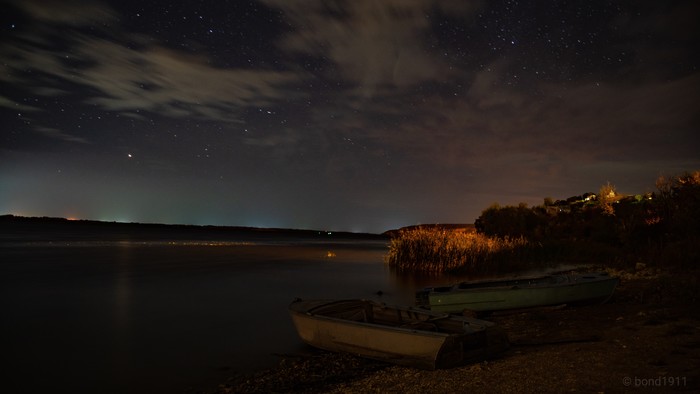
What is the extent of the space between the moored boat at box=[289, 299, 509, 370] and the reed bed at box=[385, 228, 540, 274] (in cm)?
1446

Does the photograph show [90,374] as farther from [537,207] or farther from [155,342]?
[537,207]

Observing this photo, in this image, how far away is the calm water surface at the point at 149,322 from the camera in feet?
29.6

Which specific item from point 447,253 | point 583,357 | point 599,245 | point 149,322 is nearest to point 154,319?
point 149,322

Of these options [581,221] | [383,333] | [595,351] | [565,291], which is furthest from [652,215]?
[383,333]

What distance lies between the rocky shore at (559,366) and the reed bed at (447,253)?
41.8 feet

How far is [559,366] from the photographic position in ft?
22.8

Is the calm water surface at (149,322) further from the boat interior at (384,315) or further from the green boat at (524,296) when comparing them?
the green boat at (524,296)

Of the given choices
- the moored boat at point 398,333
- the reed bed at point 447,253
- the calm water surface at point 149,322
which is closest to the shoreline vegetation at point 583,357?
the moored boat at point 398,333

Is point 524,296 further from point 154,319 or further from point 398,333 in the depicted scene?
point 154,319

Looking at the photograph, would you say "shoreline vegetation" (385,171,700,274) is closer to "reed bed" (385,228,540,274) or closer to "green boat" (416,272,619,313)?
"reed bed" (385,228,540,274)

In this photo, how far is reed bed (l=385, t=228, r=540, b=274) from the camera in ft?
77.0

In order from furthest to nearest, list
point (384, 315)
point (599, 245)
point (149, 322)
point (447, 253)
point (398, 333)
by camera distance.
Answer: point (599, 245), point (447, 253), point (149, 322), point (384, 315), point (398, 333)

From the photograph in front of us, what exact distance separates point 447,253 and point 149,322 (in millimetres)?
14619

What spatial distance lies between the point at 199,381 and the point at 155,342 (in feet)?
12.3
